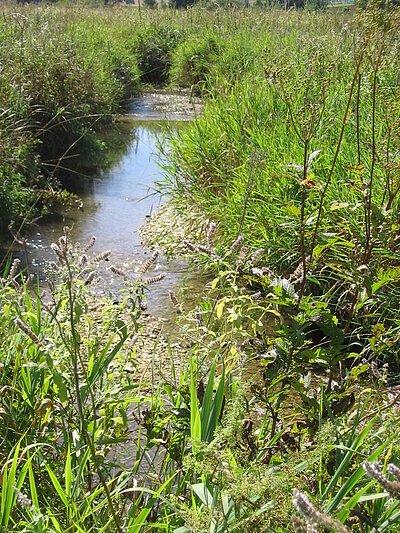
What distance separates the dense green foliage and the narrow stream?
33 cm

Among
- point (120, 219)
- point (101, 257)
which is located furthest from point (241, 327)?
point (120, 219)

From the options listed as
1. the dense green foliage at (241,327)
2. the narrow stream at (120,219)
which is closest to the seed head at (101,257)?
the dense green foliage at (241,327)

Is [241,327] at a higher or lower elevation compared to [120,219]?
higher

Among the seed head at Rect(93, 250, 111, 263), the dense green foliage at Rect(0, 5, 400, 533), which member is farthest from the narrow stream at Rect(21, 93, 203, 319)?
the seed head at Rect(93, 250, 111, 263)

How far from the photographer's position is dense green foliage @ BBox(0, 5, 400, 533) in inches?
68.1

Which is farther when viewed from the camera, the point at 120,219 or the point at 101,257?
the point at 120,219

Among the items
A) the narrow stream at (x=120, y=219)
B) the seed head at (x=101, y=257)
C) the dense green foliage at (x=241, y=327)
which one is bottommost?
the narrow stream at (x=120, y=219)

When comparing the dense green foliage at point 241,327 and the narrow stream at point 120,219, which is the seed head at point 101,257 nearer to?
the dense green foliage at point 241,327

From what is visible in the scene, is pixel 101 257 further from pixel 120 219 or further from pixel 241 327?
pixel 120 219

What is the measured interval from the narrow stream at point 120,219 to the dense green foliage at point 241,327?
327 mm

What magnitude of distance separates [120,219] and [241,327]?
4.65m

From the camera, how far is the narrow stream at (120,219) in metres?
5.32

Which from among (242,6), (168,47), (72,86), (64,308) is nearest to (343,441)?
(64,308)

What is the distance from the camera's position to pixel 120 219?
6.93 meters
